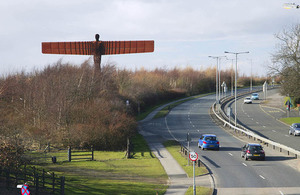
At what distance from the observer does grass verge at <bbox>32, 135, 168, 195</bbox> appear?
2542 cm

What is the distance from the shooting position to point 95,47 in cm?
5144

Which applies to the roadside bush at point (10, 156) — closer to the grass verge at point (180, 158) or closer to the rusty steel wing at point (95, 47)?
the grass verge at point (180, 158)

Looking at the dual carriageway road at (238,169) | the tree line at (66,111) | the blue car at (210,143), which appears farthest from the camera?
the tree line at (66,111)

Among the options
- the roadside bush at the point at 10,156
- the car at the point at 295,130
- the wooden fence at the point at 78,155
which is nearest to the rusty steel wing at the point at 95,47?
the wooden fence at the point at 78,155

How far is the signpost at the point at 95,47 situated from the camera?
50.8 m

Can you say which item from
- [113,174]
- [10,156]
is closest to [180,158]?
[113,174]

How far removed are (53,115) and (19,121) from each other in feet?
13.1

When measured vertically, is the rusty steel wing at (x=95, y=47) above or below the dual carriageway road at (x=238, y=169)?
above

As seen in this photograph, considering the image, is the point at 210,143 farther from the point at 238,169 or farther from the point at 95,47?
the point at 95,47

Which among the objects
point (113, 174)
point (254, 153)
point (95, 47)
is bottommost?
point (113, 174)

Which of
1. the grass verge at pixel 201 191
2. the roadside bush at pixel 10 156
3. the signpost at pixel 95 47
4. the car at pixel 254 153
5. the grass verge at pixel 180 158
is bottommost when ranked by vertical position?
the grass verge at pixel 180 158

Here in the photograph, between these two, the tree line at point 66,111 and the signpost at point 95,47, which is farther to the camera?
the signpost at point 95,47

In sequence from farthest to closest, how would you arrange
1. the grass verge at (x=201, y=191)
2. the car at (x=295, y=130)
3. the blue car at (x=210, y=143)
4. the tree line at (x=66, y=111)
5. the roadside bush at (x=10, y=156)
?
the car at (x=295, y=130) → the tree line at (x=66, y=111) → the blue car at (x=210, y=143) → the grass verge at (x=201, y=191) → the roadside bush at (x=10, y=156)

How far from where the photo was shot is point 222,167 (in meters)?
33.5
